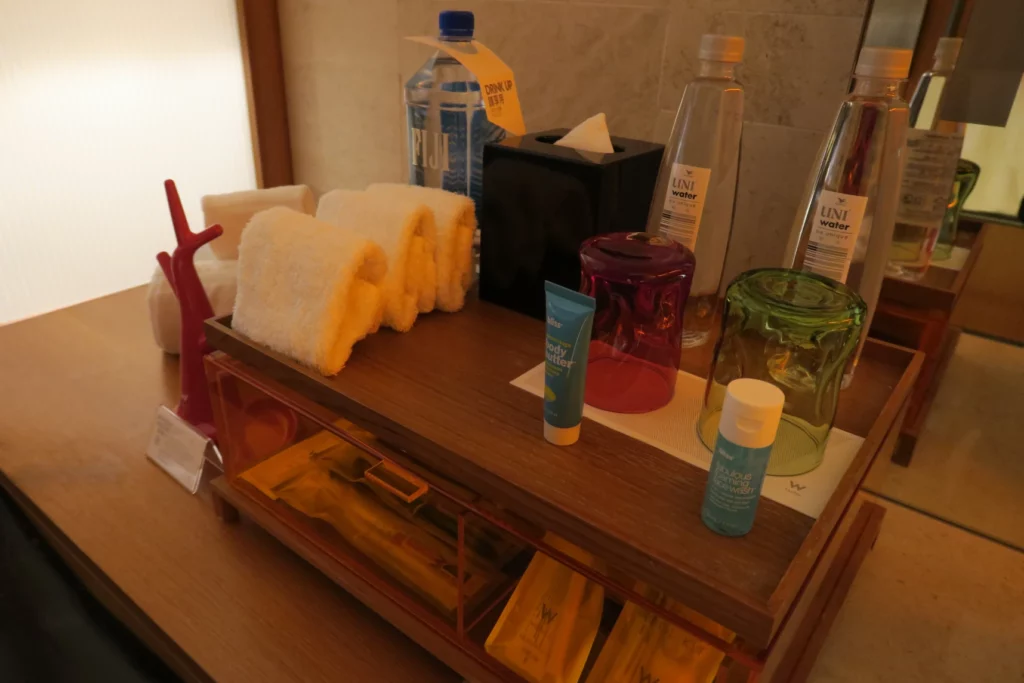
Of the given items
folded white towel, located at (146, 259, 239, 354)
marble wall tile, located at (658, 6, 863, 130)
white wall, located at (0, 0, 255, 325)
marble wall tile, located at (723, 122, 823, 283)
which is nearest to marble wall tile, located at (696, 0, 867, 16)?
marble wall tile, located at (658, 6, 863, 130)

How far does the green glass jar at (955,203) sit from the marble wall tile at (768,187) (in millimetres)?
128

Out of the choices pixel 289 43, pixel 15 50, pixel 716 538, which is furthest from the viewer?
pixel 289 43

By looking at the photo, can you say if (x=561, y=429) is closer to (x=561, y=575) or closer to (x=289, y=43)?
(x=561, y=575)

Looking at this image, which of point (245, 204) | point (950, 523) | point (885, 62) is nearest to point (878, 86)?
point (885, 62)

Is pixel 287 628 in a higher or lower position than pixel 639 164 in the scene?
lower

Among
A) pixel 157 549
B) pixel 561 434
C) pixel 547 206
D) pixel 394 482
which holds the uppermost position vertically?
pixel 547 206

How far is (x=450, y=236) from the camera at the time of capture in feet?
2.09

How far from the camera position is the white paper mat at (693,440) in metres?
0.44

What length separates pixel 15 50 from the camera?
0.98 meters

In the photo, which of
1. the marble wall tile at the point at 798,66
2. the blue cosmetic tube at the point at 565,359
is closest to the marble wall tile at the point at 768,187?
the marble wall tile at the point at 798,66

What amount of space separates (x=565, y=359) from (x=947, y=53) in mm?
466

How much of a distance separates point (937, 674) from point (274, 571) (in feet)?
1.93

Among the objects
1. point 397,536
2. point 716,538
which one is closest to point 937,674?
point 716,538

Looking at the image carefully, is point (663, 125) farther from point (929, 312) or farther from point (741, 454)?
point (741, 454)
